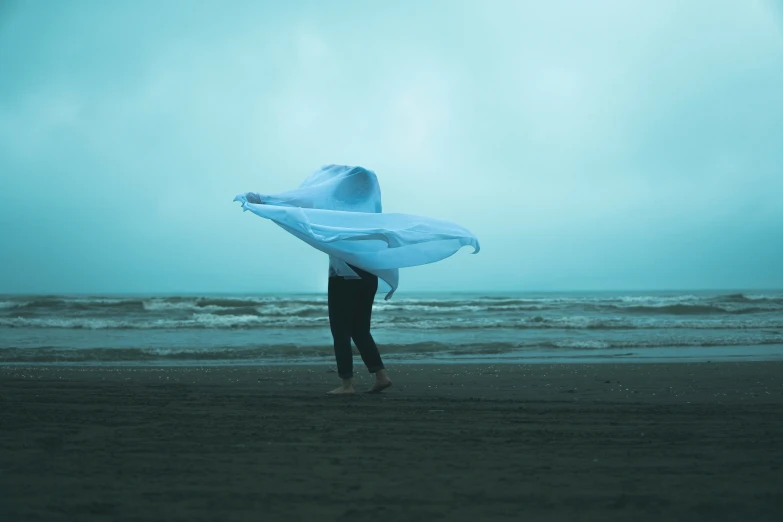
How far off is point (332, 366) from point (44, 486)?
669 cm

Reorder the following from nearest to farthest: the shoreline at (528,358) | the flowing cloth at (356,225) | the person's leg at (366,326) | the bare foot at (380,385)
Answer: the flowing cloth at (356,225) → the person's leg at (366,326) → the bare foot at (380,385) → the shoreline at (528,358)

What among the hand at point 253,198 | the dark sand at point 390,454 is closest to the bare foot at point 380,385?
the dark sand at point 390,454

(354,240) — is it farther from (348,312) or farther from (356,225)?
(348,312)

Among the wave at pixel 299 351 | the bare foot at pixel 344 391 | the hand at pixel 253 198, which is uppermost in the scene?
the hand at pixel 253 198

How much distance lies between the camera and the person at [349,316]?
5984mm

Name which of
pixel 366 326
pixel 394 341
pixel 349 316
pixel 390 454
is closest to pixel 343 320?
pixel 349 316

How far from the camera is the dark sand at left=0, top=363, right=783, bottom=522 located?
8.35 ft

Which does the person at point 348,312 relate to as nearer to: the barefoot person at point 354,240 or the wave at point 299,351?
the barefoot person at point 354,240

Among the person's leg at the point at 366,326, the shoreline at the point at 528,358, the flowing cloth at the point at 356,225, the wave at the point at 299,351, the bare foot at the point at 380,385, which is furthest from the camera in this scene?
the wave at the point at 299,351

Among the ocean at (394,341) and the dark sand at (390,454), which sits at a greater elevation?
the dark sand at (390,454)

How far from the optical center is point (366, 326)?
238 inches

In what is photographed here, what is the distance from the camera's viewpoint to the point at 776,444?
3.65 meters

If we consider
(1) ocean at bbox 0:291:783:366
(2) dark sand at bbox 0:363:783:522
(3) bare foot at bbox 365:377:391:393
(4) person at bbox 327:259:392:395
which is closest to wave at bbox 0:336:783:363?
(1) ocean at bbox 0:291:783:366

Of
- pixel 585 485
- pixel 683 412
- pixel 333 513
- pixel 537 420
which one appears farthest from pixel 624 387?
pixel 333 513
